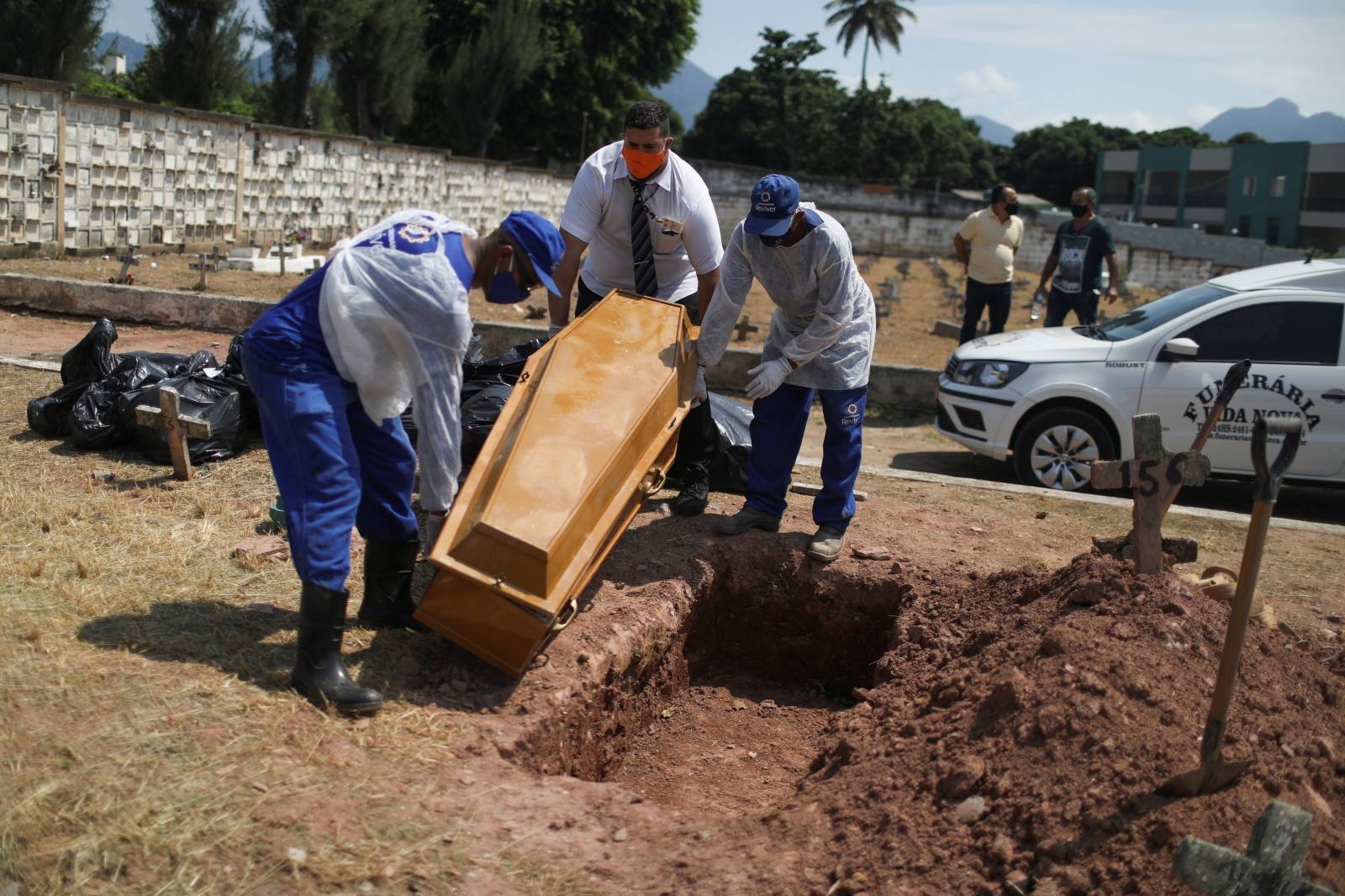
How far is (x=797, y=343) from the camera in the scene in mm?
4816

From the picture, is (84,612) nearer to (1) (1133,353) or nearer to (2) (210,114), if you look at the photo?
(1) (1133,353)

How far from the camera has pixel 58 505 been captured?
5004mm

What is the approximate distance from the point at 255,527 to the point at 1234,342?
6200 millimetres

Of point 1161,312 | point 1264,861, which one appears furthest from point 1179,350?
point 1264,861

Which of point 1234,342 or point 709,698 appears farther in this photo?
point 1234,342

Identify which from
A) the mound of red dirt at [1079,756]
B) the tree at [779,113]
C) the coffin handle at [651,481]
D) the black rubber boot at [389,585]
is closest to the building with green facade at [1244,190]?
the tree at [779,113]

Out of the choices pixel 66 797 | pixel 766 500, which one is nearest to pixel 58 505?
pixel 66 797

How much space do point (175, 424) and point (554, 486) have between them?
2.73m

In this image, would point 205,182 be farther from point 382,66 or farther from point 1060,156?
point 1060,156

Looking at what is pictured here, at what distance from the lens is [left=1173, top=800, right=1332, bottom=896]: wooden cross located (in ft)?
8.32

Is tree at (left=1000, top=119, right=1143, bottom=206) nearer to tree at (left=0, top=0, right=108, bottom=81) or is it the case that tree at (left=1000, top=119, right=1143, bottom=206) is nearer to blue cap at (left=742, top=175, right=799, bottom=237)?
tree at (left=0, top=0, right=108, bottom=81)

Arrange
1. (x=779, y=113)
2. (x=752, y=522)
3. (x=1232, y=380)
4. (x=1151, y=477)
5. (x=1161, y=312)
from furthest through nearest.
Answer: (x=779, y=113) < (x=1161, y=312) < (x=752, y=522) < (x=1232, y=380) < (x=1151, y=477)

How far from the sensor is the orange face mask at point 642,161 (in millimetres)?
4934

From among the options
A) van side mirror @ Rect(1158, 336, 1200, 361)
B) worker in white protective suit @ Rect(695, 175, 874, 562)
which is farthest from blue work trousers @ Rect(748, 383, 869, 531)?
van side mirror @ Rect(1158, 336, 1200, 361)
